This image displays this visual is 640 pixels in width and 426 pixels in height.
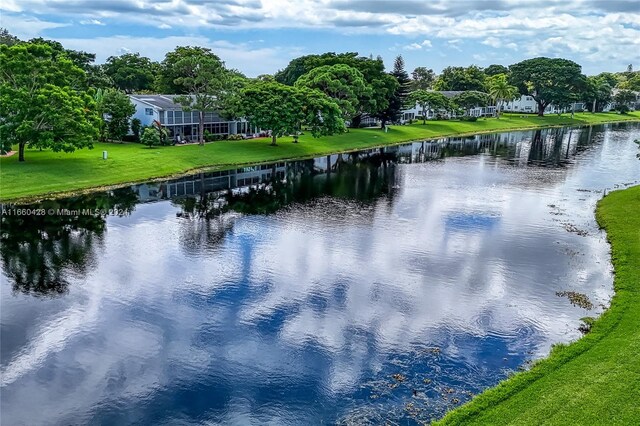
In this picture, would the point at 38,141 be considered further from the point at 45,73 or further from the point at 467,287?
the point at 467,287

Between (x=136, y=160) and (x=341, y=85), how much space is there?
38.7m

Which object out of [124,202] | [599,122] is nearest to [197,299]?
[124,202]

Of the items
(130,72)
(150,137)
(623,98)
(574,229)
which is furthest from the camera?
(623,98)

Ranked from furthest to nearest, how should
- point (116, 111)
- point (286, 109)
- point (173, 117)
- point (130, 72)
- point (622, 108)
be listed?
1. point (622, 108)
2. point (130, 72)
3. point (173, 117)
4. point (116, 111)
5. point (286, 109)

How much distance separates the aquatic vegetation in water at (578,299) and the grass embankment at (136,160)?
38064mm

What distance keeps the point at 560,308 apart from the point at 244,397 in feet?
50.0

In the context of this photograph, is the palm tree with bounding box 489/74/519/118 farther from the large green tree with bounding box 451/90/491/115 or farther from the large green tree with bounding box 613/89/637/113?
the large green tree with bounding box 613/89/637/113

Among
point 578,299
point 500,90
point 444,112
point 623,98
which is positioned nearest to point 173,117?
point 578,299

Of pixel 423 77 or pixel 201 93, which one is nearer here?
pixel 201 93

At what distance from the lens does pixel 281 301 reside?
81.6 ft

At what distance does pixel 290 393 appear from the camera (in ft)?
59.1

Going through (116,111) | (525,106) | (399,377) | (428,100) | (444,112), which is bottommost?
(399,377)

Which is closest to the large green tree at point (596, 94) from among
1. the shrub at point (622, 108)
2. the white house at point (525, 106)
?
the shrub at point (622, 108)

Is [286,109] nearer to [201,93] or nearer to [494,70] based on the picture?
[201,93]
